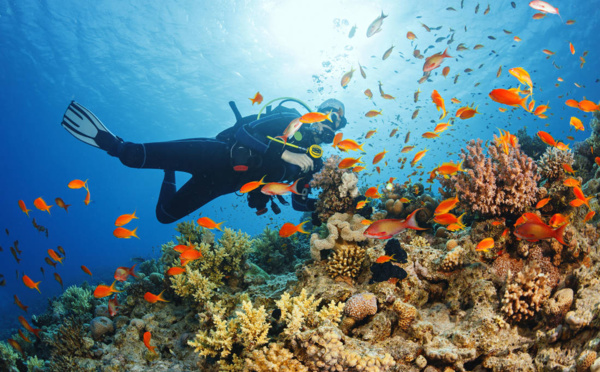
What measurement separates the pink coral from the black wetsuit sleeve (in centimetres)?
359

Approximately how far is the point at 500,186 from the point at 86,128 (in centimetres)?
854

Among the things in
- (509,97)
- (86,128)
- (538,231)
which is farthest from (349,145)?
(86,128)

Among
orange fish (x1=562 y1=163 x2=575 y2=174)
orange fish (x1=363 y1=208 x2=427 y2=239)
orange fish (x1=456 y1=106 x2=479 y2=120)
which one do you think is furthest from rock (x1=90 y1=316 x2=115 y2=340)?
orange fish (x1=562 y1=163 x2=575 y2=174)

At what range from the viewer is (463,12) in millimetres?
21266

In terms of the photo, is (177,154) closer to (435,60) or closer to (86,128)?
(86,128)

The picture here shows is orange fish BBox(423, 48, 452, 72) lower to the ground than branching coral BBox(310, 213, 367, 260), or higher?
higher

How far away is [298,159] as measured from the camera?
5672 millimetres

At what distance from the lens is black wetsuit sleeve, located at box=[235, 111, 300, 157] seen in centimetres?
560

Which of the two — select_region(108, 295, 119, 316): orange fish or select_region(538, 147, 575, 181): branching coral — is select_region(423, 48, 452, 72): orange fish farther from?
select_region(108, 295, 119, 316): orange fish

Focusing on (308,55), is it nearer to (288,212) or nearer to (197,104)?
(197,104)

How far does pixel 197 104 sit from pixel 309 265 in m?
33.1

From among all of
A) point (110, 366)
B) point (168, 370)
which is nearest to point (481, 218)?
point (168, 370)

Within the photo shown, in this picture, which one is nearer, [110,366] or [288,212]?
[110,366]

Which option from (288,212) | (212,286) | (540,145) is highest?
(288,212)
